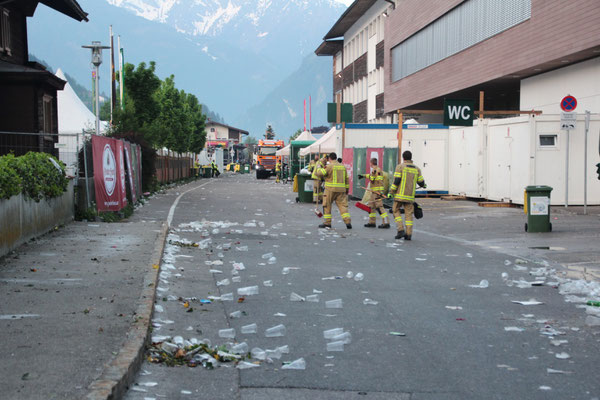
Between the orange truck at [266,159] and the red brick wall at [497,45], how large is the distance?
74.6 feet

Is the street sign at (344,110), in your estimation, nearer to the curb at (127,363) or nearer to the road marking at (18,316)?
the curb at (127,363)

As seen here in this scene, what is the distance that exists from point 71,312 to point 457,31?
31471mm

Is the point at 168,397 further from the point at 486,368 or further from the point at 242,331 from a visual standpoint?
the point at 486,368

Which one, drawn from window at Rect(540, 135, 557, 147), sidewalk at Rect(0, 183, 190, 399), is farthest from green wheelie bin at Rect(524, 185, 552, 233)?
sidewalk at Rect(0, 183, 190, 399)

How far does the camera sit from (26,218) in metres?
12.0

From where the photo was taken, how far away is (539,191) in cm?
1584

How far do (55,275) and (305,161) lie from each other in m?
40.5

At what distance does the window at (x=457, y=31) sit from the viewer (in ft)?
96.9

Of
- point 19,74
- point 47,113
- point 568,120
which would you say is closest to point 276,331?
point 568,120

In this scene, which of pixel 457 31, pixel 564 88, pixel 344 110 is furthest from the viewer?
pixel 457 31

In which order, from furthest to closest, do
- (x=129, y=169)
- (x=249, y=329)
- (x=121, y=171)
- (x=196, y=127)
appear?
1. (x=196, y=127)
2. (x=129, y=169)
3. (x=121, y=171)
4. (x=249, y=329)

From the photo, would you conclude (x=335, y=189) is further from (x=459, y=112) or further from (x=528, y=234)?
(x=459, y=112)

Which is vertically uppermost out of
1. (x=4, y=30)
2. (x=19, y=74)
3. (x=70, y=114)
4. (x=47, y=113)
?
(x=4, y=30)

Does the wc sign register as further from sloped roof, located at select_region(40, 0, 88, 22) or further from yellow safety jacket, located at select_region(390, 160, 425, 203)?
sloped roof, located at select_region(40, 0, 88, 22)
